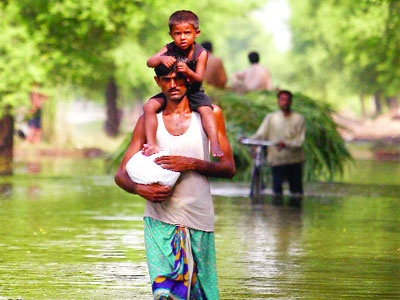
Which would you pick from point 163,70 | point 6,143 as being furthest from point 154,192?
point 6,143

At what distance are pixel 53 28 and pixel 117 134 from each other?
20313 millimetres

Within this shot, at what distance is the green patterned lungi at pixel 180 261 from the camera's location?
6973mm

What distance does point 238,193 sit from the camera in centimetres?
2134

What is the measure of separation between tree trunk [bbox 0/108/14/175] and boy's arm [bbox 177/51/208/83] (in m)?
19.5

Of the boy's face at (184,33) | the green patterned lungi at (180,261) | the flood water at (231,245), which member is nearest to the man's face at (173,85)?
the green patterned lungi at (180,261)

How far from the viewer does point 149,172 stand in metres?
6.98

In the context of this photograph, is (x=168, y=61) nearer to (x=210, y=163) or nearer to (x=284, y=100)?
(x=210, y=163)

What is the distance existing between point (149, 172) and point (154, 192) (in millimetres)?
108

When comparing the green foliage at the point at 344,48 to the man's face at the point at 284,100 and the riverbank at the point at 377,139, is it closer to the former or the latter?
the riverbank at the point at 377,139

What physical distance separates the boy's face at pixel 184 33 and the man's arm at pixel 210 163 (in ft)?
2.98

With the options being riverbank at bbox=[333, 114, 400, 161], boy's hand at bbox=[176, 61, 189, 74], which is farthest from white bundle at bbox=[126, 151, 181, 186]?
riverbank at bbox=[333, 114, 400, 161]

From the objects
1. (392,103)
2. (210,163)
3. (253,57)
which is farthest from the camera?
(392,103)

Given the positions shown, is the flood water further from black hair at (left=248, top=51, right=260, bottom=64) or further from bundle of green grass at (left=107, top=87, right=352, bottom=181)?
black hair at (left=248, top=51, right=260, bottom=64)

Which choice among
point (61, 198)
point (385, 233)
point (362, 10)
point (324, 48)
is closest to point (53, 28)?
point (61, 198)
